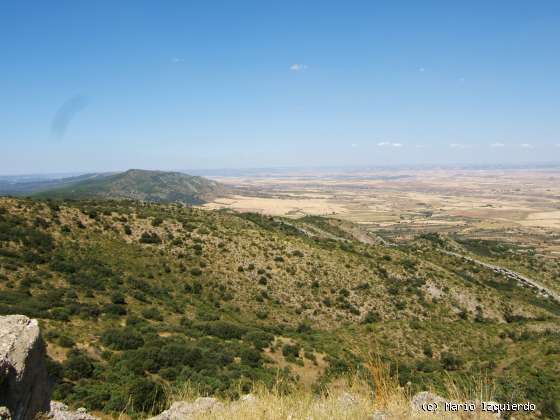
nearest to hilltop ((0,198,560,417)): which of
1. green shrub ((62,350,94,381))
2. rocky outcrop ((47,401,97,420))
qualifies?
green shrub ((62,350,94,381))

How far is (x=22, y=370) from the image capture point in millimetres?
5441

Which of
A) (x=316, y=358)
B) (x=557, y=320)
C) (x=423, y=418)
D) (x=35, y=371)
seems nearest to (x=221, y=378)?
(x=316, y=358)

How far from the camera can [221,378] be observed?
15.0 metres

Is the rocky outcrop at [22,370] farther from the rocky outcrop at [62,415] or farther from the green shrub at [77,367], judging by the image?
the green shrub at [77,367]

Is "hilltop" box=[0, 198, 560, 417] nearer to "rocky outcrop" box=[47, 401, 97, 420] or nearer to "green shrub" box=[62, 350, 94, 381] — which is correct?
"green shrub" box=[62, 350, 94, 381]

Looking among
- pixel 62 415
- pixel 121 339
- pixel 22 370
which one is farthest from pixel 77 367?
pixel 22 370

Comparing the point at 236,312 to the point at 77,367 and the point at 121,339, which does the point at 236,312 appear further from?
the point at 77,367

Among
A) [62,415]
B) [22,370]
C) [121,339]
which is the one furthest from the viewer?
[121,339]

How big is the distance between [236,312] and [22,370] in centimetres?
2584

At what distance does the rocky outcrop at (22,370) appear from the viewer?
16.9 ft

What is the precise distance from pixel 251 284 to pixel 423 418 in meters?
31.0

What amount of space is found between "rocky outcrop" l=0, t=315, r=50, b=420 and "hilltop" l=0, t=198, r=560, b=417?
5.20 feet

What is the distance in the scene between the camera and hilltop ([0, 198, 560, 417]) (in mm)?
14719

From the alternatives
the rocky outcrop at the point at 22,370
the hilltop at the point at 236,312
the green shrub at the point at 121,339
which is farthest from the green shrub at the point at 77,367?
the rocky outcrop at the point at 22,370
